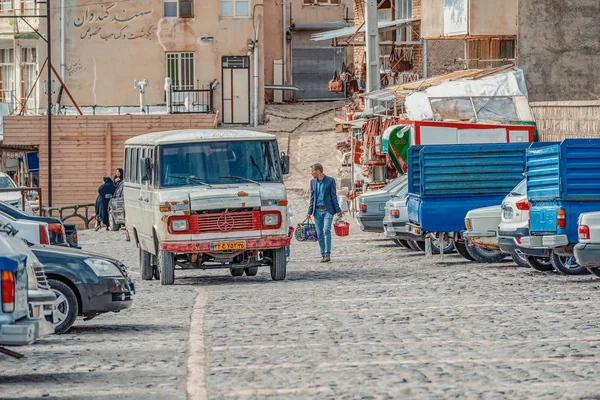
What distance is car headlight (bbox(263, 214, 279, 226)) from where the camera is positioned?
2197 centimetres

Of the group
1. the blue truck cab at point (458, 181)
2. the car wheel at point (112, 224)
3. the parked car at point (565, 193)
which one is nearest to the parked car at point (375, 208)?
the blue truck cab at point (458, 181)

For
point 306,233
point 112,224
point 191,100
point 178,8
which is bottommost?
point 112,224

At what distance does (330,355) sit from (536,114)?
25122 mm

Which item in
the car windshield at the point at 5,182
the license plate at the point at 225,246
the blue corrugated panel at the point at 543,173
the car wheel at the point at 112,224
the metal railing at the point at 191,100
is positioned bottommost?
the car wheel at the point at 112,224

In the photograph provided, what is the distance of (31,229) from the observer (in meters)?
23.8

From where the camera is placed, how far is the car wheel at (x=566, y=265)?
21375 mm

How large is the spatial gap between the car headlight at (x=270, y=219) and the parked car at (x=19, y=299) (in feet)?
35.4

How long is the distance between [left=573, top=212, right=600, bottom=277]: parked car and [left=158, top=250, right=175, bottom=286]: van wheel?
6608 mm

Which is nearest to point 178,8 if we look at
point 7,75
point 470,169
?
point 7,75

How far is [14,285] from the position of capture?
10398 millimetres

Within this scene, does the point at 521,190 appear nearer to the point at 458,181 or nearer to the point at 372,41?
the point at 458,181

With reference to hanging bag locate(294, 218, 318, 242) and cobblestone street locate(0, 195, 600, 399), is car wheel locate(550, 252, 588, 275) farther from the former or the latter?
hanging bag locate(294, 218, 318, 242)

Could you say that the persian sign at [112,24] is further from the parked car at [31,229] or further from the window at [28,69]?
the parked car at [31,229]

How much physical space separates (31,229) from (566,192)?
9.08m
